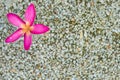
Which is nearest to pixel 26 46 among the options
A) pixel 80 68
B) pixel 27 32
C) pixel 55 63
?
pixel 27 32

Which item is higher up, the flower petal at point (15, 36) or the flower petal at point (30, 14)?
the flower petal at point (30, 14)

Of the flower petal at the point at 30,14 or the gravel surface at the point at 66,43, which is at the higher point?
the flower petal at the point at 30,14

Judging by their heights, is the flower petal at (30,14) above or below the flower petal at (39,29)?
above

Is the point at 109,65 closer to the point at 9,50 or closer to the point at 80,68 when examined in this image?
the point at 80,68

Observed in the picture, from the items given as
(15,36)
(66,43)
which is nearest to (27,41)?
(15,36)

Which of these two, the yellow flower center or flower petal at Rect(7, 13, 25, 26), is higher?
flower petal at Rect(7, 13, 25, 26)

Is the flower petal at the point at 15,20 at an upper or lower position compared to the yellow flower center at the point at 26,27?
upper
